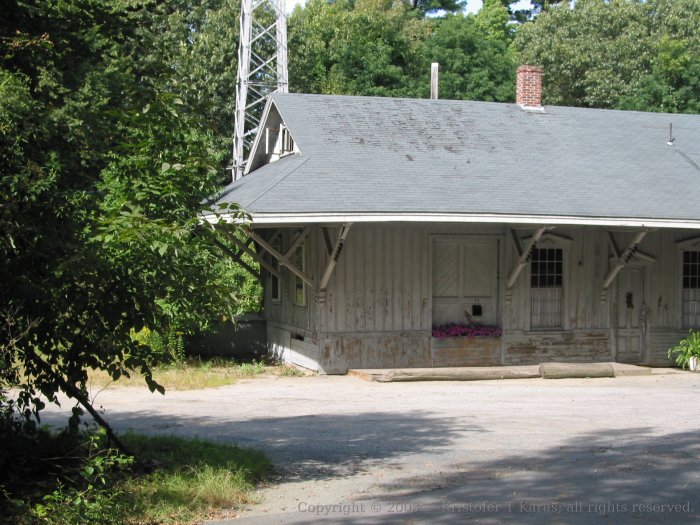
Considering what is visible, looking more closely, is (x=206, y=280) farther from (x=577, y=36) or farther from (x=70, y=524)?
(x=577, y=36)

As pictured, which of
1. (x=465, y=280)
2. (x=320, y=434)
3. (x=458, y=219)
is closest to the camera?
(x=320, y=434)

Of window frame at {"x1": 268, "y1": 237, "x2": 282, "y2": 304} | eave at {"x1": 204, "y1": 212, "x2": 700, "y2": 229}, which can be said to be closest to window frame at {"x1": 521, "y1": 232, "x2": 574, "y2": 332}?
eave at {"x1": 204, "y1": 212, "x2": 700, "y2": 229}

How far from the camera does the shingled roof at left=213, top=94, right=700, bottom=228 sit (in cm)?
1684

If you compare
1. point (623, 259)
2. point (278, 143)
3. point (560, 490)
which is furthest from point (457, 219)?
point (560, 490)

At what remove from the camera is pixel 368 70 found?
138ft

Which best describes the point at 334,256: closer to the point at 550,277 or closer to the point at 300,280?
the point at 300,280

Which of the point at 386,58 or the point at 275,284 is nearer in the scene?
the point at 275,284

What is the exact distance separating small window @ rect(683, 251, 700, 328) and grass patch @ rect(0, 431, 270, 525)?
13.7 meters

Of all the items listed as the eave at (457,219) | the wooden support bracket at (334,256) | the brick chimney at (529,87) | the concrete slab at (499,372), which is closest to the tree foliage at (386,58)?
the brick chimney at (529,87)

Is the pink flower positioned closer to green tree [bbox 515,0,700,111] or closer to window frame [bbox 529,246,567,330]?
window frame [bbox 529,246,567,330]

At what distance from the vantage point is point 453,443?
10.8 meters

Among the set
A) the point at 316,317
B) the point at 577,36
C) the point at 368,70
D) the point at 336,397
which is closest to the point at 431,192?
the point at 316,317

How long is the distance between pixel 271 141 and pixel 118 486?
1526cm

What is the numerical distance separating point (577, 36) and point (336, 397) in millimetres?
32885
